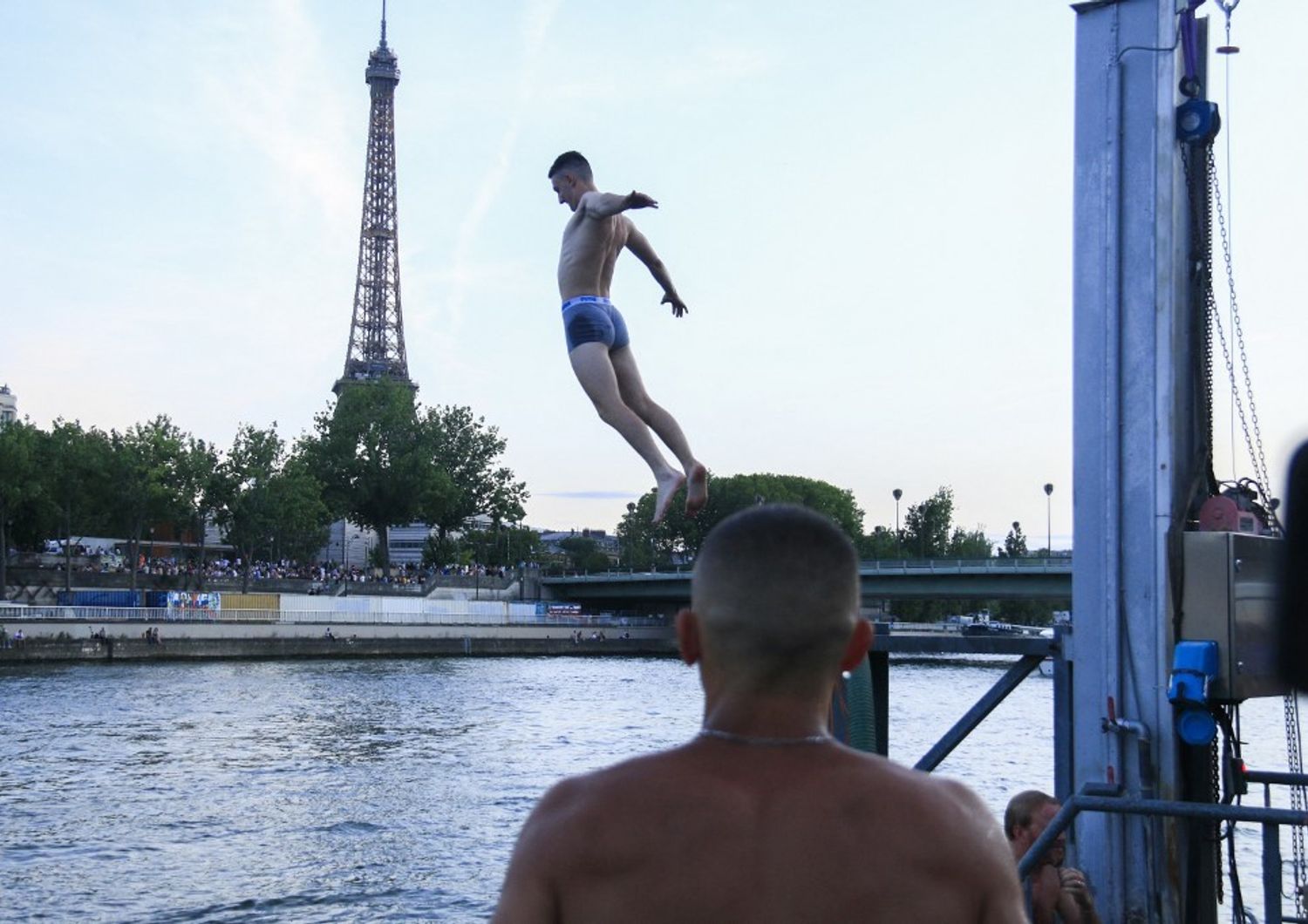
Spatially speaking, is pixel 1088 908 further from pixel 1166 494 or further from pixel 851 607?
pixel 851 607

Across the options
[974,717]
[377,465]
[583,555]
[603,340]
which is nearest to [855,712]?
[603,340]

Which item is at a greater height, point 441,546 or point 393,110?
point 393,110

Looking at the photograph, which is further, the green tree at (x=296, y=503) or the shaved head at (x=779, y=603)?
the green tree at (x=296, y=503)

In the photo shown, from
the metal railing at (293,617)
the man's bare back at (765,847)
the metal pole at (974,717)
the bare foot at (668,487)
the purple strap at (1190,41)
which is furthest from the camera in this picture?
the metal railing at (293,617)

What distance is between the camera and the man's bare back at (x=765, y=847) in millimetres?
2152

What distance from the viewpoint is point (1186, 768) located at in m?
8.14

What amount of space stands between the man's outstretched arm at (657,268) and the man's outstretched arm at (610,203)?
42 centimetres

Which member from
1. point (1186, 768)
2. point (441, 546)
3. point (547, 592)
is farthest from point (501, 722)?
point (441, 546)

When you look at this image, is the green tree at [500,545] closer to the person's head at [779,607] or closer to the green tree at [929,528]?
the green tree at [929,528]

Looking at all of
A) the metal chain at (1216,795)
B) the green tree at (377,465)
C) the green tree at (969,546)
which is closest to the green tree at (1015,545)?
→ the green tree at (969,546)

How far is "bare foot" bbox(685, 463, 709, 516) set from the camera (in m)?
5.87

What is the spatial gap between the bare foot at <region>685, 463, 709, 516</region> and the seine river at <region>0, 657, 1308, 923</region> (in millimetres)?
3727

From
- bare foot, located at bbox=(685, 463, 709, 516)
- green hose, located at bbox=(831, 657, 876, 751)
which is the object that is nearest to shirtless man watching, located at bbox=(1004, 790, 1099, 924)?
green hose, located at bbox=(831, 657, 876, 751)

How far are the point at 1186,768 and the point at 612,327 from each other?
4470 mm
